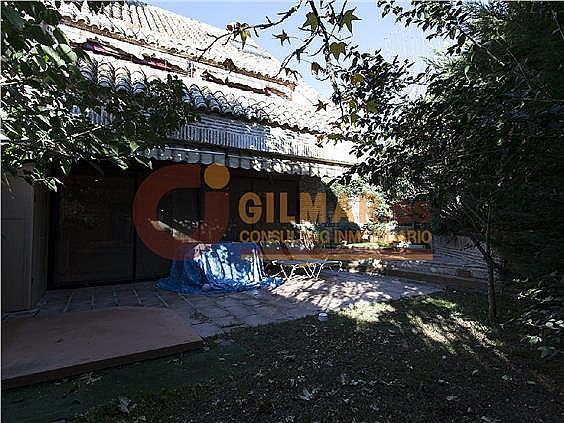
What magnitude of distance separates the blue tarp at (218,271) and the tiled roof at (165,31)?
5.75 m

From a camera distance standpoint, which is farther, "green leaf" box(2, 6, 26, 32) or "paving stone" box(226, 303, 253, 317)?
"paving stone" box(226, 303, 253, 317)

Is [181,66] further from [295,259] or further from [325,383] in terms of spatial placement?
[325,383]

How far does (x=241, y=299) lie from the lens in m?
7.25

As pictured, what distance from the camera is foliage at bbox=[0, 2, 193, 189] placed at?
1.60 meters

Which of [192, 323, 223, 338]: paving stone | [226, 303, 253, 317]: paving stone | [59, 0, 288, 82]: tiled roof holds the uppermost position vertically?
[59, 0, 288, 82]: tiled roof

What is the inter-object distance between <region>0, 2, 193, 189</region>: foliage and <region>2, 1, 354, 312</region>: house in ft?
11.3

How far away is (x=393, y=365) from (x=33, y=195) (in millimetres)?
6962

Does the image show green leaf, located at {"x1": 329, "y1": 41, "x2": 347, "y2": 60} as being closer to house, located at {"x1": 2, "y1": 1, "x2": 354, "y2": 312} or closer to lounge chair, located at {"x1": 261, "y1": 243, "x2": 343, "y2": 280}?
house, located at {"x1": 2, "y1": 1, "x2": 354, "y2": 312}

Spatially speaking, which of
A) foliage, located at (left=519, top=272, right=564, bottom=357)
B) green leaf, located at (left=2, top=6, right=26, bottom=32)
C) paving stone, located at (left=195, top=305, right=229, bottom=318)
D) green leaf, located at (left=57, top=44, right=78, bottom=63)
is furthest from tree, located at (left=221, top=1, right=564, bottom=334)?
paving stone, located at (left=195, top=305, right=229, bottom=318)

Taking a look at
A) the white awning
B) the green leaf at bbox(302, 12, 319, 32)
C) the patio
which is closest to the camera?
the green leaf at bbox(302, 12, 319, 32)

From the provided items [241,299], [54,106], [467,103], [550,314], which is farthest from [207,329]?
[467,103]

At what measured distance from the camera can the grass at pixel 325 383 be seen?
119 inches

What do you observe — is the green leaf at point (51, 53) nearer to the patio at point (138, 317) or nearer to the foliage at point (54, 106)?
the foliage at point (54, 106)

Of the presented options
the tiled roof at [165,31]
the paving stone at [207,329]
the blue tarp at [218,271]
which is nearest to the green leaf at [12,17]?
the paving stone at [207,329]
